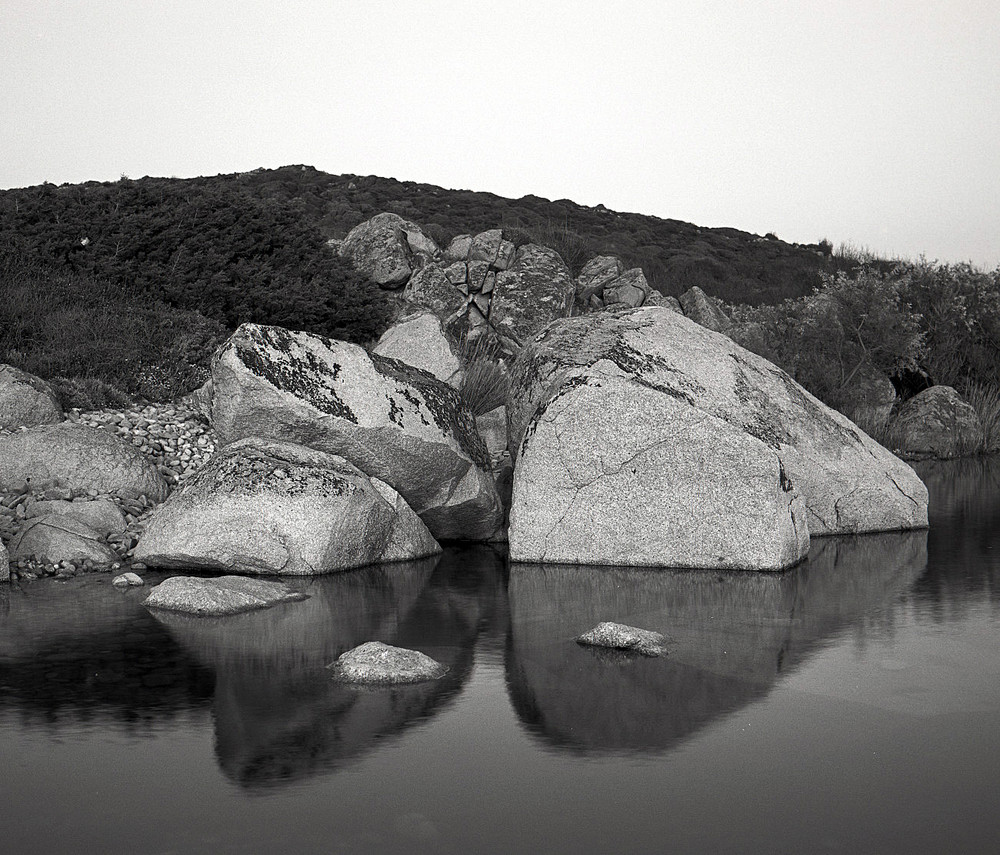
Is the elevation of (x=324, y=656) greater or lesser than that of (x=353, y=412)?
lesser

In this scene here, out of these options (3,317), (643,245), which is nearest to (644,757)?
(3,317)

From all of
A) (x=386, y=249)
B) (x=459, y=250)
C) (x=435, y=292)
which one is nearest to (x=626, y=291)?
(x=459, y=250)

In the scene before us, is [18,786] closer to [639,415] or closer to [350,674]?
[350,674]

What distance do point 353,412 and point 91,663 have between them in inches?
169

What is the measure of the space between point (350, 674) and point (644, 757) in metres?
2.19

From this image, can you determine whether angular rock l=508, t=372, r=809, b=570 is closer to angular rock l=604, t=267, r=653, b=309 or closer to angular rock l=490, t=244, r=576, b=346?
angular rock l=490, t=244, r=576, b=346

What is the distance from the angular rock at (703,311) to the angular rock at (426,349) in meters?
12.8

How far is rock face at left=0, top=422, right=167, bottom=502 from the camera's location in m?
11.8

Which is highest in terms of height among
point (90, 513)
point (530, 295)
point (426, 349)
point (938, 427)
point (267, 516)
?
point (530, 295)

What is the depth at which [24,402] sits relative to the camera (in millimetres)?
13289

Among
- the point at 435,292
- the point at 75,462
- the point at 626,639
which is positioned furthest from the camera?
the point at 435,292

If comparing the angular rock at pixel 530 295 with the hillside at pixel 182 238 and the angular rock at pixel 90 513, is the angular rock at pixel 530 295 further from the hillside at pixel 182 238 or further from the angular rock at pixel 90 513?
the angular rock at pixel 90 513

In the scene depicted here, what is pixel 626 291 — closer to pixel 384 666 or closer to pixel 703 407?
pixel 703 407

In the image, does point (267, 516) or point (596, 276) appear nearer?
point (267, 516)
